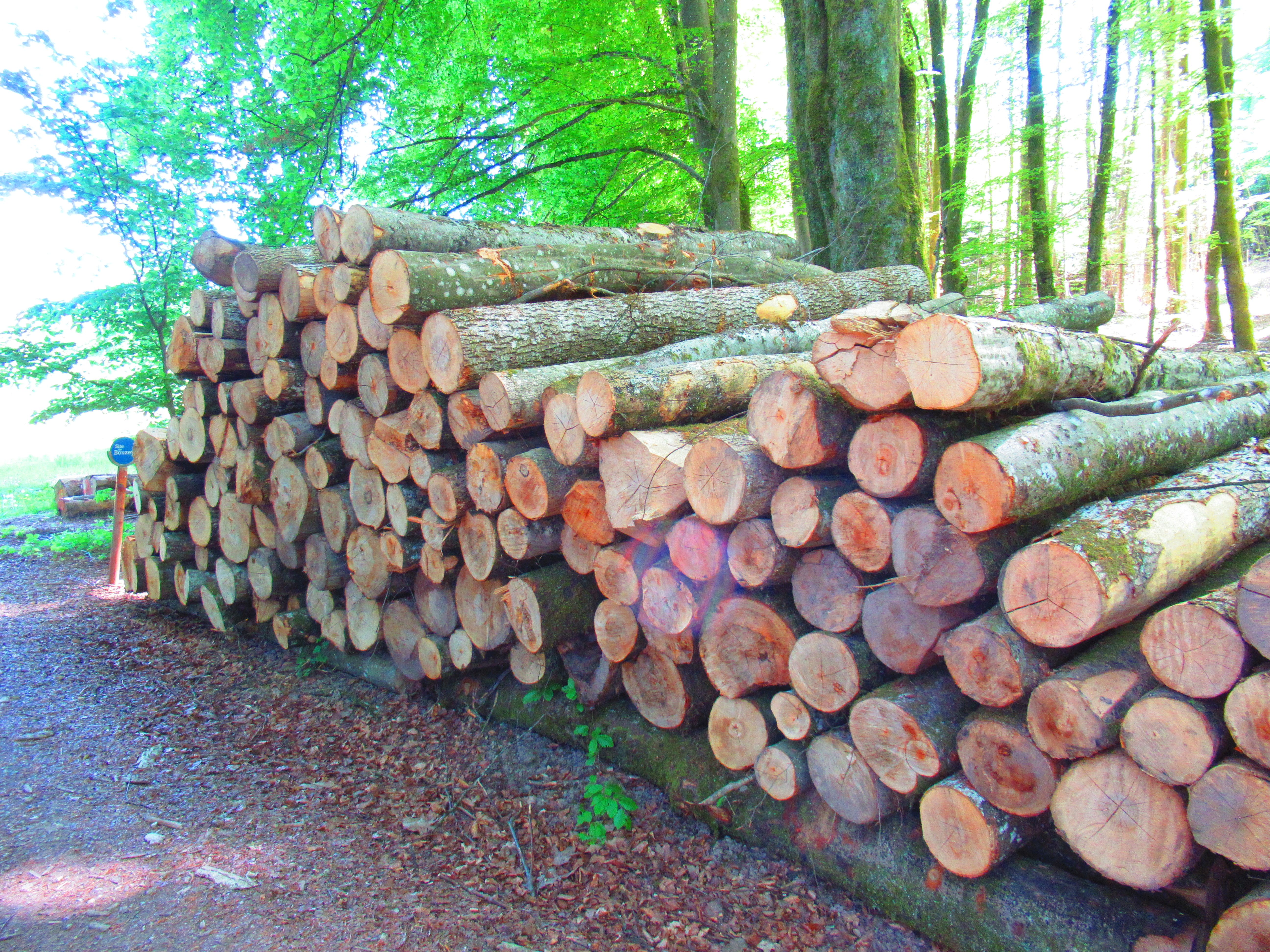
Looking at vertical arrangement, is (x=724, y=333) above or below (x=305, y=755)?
above

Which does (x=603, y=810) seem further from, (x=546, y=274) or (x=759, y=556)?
(x=546, y=274)

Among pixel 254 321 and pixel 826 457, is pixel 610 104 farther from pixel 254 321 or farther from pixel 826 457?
pixel 826 457

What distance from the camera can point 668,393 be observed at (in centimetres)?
317

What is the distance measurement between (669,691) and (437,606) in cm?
153

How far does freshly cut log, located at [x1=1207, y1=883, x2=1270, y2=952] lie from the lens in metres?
1.77

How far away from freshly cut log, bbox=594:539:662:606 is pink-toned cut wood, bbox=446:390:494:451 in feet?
2.81

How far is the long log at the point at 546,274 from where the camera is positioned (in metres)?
3.74

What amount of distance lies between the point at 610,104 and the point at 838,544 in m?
8.37

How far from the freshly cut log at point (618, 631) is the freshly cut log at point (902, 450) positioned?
128 centimetres

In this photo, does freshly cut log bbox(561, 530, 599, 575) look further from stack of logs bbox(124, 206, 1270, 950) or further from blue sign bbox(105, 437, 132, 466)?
blue sign bbox(105, 437, 132, 466)

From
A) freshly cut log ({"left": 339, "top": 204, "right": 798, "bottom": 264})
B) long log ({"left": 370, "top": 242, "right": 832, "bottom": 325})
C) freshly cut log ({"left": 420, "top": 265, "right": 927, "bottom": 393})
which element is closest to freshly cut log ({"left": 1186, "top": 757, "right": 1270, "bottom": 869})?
freshly cut log ({"left": 420, "top": 265, "right": 927, "bottom": 393})

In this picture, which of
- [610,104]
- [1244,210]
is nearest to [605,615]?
[610,104]

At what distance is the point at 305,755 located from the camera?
390 cm

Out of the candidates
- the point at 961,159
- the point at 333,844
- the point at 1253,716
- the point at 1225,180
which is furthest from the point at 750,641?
the point at 961,159
